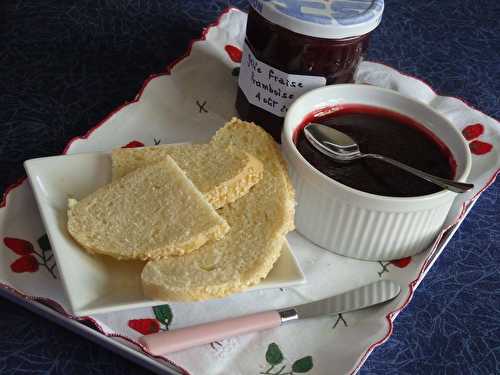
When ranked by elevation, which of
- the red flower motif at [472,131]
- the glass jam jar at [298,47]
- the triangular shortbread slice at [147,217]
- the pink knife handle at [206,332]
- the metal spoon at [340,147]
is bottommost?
the pink knife handle at [206,332]

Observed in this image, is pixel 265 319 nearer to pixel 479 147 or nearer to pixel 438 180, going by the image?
pixel 438 180

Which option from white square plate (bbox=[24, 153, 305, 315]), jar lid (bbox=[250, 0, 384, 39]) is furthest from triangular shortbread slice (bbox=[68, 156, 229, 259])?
jar lid (bbox=[250, 0, 384, 39])

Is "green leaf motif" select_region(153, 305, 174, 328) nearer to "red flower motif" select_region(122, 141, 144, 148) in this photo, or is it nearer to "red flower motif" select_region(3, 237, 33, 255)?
"red flower motif" select_region(3, 237, 33, 255)

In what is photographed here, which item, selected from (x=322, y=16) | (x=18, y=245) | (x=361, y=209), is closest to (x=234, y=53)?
(x=322, y=16)

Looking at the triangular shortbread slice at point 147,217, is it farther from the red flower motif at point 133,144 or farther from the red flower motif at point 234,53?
the red flower motif at point 234,53

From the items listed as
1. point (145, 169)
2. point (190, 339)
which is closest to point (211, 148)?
point (145, 169)

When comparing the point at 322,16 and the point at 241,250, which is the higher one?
the point at 322,16

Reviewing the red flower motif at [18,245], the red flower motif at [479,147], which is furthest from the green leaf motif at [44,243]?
the red flower motif at [479,147]
